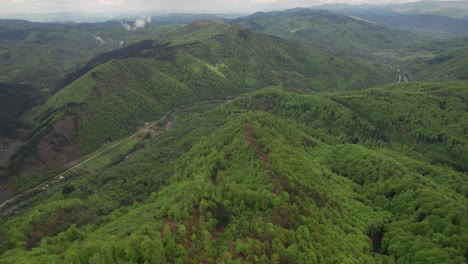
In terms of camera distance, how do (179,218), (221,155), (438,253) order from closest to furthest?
(179,218), (438,253), (221,155)

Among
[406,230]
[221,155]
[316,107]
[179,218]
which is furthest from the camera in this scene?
[316,107]

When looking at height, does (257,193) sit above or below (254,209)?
above

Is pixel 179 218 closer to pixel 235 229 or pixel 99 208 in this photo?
pixel 235 229

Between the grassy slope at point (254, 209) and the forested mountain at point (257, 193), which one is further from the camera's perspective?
the forested mountain at point (257, 193)

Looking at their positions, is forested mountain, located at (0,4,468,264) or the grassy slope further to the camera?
forested mountain, located at (0,4,468,264)

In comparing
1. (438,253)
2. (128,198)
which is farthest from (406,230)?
(128,198)

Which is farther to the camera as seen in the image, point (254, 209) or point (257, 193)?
point (257, 193)

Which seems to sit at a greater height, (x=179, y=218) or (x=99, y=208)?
(x=179, y=218)

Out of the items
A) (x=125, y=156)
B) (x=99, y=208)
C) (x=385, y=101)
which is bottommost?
(x=125, y=156)
